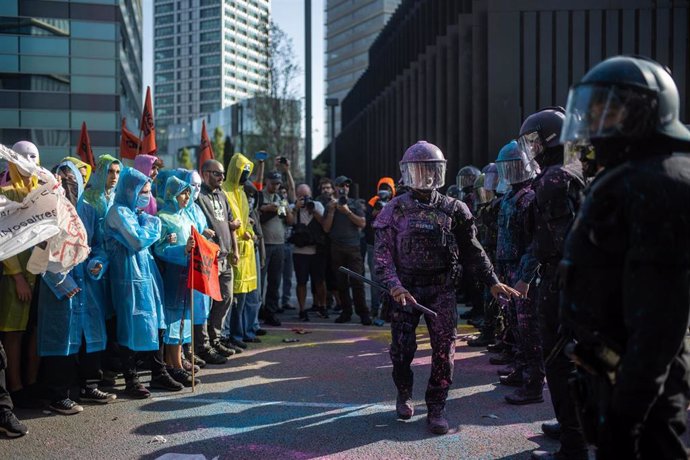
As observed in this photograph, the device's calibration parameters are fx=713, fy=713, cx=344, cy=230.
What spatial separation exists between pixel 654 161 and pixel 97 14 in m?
39.6

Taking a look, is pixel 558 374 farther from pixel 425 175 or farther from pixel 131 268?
pixel 131 268

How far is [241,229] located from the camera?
8680 mm

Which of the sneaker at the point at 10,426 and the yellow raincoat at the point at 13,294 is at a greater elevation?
the yellow raincoat at the point at 13,294

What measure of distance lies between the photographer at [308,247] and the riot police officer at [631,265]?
27.2 feet

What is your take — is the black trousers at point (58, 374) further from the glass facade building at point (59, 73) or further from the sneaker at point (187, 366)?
the glass facade building at point (59, 73)

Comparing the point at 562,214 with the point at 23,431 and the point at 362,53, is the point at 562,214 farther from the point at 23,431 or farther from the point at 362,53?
the point at 362,53

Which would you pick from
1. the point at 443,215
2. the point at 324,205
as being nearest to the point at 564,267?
the point at 443,215

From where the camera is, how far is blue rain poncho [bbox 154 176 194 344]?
674 centimetres

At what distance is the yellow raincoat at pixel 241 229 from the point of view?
861 cm

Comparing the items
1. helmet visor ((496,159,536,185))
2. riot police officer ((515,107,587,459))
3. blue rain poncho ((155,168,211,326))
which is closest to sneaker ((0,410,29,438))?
blue rain poncho ((155,168,211,326))

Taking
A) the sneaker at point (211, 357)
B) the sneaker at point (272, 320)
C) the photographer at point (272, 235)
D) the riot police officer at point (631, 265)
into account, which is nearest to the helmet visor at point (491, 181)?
the photographer at point (272, 235)

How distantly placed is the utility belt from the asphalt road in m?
2.02

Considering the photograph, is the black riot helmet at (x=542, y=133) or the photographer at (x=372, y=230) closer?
the black riot helmet at (x=542, y=133)

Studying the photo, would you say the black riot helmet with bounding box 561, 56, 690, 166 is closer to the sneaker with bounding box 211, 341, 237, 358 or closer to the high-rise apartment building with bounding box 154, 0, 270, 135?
the sneaker with bounding box 211, 341, 237, 358
